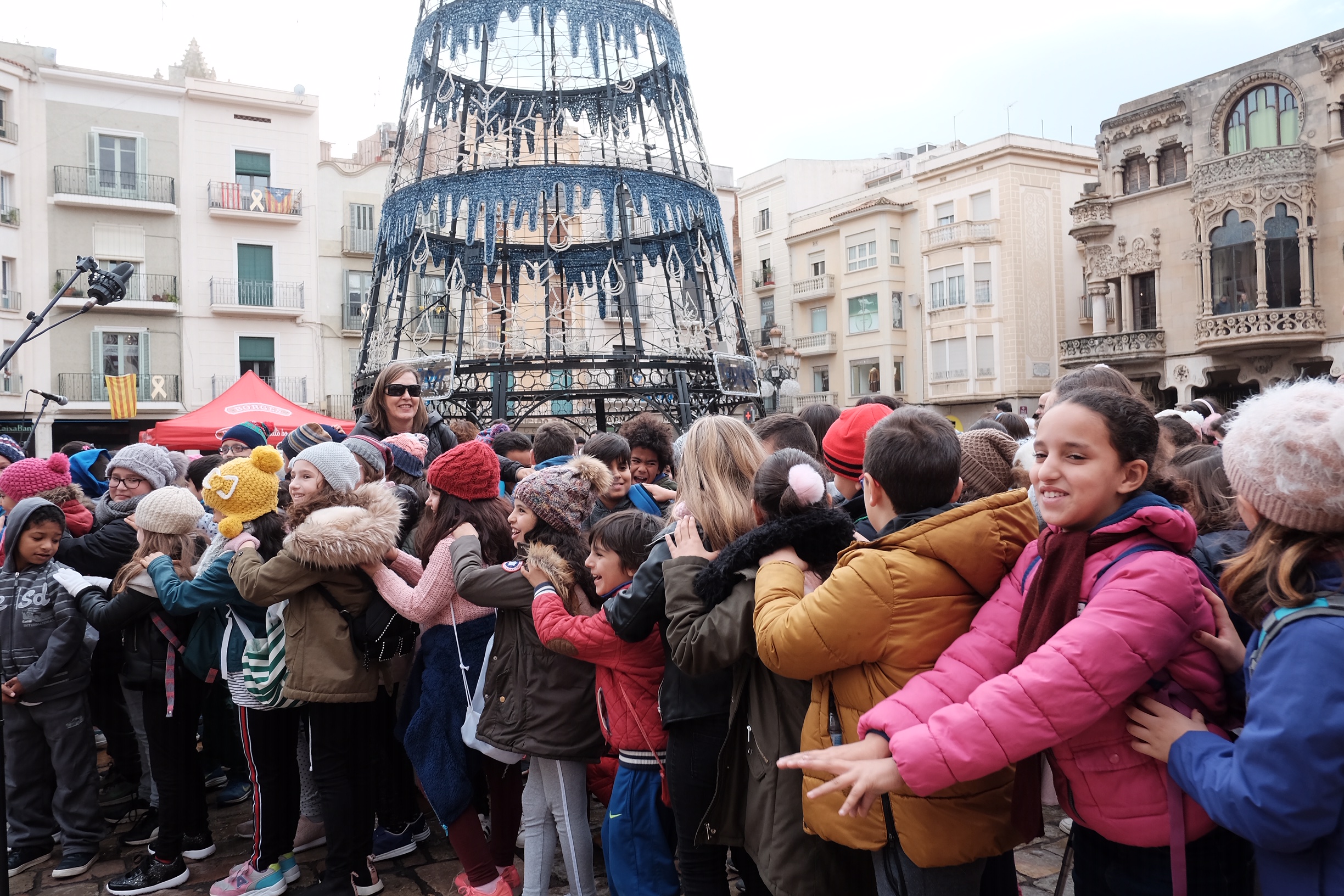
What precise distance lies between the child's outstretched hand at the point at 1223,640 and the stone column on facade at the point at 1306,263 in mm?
23802

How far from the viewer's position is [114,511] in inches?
190

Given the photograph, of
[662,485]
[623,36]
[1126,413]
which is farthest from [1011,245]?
[1126,413]

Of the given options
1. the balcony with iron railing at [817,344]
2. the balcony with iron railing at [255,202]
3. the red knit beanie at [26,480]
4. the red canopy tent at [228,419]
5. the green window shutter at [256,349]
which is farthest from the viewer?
the balcony with iron railing at [817,344]

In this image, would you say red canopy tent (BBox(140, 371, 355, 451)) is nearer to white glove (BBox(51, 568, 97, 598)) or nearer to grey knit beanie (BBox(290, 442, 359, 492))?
white glove (BBox(51, 568, 97, 598))

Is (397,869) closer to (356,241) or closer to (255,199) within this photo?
(255,199)

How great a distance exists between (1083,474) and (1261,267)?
23793 mm

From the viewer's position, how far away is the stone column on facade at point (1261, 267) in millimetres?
21641

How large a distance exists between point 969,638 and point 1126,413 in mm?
634

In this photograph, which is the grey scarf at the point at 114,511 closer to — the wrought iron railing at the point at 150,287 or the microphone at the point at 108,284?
the microphone at the point at 108,284

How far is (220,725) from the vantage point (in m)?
4.81

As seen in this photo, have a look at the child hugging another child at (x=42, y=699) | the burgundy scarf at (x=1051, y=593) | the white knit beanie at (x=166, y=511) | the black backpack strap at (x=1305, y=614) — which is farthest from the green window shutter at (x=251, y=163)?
the black backpack strap at (x=1305, y=614)

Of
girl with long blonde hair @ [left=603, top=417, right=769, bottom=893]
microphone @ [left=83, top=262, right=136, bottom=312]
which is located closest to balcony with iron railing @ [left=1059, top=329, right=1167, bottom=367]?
microphone @ [left=83, top=262, right=136, bottom=312]

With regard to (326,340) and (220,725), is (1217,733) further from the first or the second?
(326,340)

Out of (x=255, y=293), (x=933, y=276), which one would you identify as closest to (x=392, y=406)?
(x=255, y=293)
